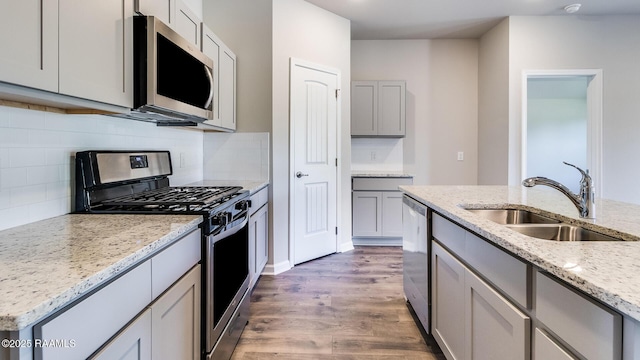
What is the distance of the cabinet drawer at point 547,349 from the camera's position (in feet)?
2.50

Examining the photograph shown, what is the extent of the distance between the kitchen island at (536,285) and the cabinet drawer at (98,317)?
1.06 meters

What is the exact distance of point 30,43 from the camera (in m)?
0.86

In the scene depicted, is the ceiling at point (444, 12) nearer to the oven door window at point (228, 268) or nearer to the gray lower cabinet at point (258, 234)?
the gray lower cabinet at point (258, 234)

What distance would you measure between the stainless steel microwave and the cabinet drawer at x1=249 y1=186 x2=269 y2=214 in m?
0.75

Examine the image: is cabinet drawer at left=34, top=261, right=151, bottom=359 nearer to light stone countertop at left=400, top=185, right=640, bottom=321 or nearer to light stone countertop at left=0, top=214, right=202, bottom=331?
light stone countertop at left=0, top=214, right=202, bottom=331

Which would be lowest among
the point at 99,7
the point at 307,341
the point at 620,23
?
the point at 307,341

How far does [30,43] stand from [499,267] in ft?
5.10

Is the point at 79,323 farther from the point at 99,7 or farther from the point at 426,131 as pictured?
the point at 426,131

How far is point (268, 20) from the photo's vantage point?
2.94m

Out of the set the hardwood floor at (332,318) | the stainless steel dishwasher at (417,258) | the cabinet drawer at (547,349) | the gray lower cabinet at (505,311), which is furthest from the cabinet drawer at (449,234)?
the hardwood floor at (332,318)

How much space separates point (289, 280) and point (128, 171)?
5.34 feet

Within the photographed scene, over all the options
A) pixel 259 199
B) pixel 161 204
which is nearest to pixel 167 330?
pixel 161 204

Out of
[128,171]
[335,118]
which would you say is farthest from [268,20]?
[128,171]

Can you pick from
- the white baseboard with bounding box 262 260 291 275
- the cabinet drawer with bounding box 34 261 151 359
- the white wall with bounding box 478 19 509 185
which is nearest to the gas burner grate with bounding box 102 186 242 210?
the cabinet drawer with bounding box 34 261 151 359
